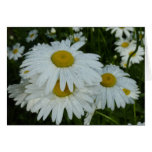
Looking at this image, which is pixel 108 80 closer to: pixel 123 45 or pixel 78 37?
pixel 78 37

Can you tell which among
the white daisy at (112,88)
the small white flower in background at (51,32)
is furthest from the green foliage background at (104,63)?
the white daisy at (112,88)

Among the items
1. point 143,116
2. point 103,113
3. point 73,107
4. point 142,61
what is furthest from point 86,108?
point 142,61

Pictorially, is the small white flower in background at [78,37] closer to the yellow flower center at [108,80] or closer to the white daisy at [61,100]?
the yellow flower center at [108,80]

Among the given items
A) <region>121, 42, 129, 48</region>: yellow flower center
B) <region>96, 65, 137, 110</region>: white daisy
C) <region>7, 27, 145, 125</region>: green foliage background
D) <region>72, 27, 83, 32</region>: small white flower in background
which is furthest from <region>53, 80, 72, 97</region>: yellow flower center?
<region>121, 42, 129, 48</region>: yellow flower center

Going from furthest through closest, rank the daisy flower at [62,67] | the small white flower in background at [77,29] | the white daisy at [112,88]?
the small white flower in background at [77,29]
the white daisy at [112,88]
the daisy flower at [62,67]

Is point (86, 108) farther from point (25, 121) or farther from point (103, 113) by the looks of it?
point (25, 121)

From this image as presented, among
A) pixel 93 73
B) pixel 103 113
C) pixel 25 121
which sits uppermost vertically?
pixel 93 73

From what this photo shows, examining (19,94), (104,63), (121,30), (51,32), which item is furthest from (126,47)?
(19,94)
